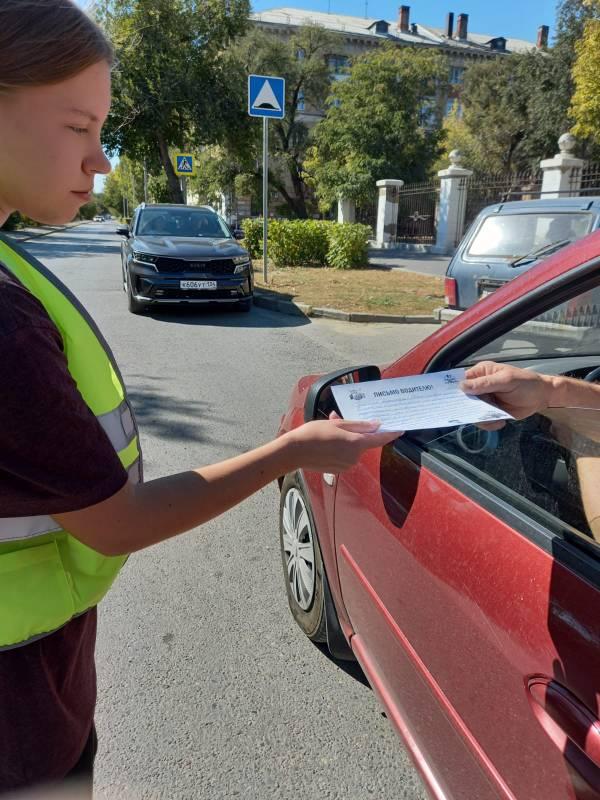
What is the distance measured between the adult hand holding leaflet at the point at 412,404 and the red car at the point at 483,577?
0.90ft

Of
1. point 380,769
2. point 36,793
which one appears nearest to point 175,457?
point 380,769

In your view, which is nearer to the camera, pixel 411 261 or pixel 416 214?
pixel 411 261

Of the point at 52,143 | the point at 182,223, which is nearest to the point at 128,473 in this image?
the point at 52,143

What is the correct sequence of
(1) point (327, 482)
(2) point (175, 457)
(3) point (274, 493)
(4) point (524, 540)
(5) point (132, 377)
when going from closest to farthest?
(4) point (524, 540)
(1) point (327, 482)
(3) point (274, 493)
(2) point (175, 457)
(5) point (132, 377)

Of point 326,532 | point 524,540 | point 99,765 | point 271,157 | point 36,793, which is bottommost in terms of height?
point 99,765

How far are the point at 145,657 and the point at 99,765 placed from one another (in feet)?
1.62

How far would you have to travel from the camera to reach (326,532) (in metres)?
2.19

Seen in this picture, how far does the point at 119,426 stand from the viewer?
99 cm

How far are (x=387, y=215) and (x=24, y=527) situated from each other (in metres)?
24.3

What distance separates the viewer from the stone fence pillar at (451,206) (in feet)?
66.0

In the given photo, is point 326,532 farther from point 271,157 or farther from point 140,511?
point 271,157

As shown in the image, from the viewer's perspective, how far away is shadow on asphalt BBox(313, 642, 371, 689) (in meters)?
2.38

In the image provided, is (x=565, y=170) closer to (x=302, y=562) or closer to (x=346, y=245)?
(x=346, y=245)

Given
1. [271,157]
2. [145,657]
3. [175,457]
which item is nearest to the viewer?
[145,657]
